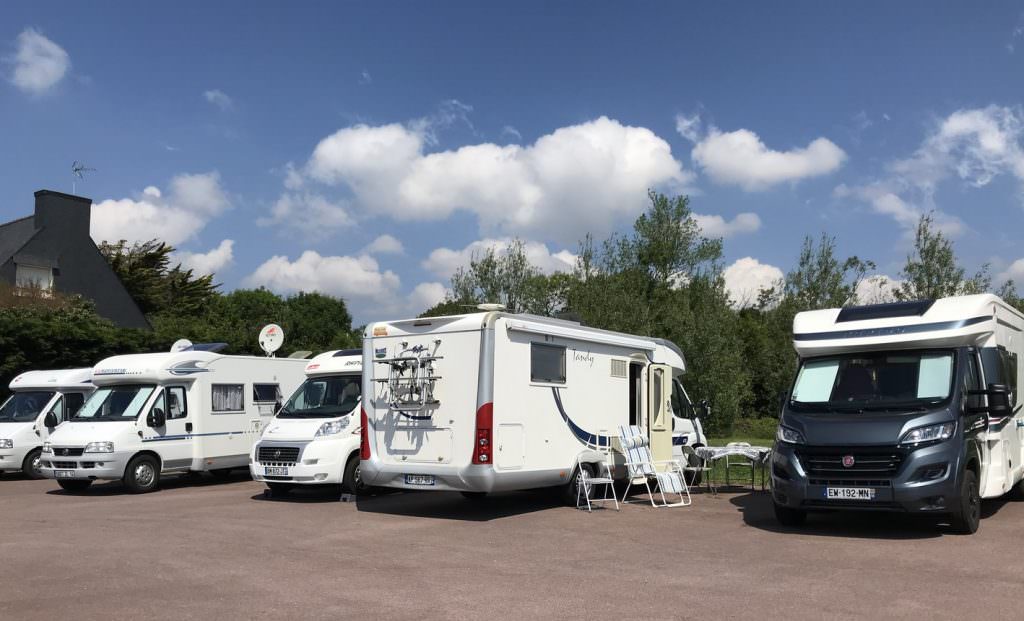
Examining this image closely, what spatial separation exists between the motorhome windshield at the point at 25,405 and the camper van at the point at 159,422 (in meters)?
3.32

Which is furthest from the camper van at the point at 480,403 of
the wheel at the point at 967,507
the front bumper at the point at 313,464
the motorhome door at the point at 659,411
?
the wheel at the point at 967,507

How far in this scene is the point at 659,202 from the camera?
3338 cm

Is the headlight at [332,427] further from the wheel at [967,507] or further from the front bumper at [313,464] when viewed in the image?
the wheel at [967,507]

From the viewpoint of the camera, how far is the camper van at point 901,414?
357 inches

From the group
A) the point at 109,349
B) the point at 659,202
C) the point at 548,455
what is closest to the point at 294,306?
the point at 659,202

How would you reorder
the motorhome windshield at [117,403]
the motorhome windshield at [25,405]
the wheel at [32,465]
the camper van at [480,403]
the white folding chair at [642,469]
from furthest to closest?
1. the motorhome windshield at [25,405]
2. the wheel at [32,465]
3. the motorhome windshield at [117,403]
4. the white folding chair at [642,469]
5. the camper van at [480,403]

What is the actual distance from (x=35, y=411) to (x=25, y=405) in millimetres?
345

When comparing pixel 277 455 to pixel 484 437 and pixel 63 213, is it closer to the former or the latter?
pixel 484 437

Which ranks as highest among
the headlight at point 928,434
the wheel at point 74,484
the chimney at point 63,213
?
the chimney at point 63,213

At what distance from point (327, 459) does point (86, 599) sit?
658 centimetres

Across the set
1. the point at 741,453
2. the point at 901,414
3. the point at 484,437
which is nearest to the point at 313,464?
the point at 484,437

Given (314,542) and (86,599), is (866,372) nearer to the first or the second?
(314,542)

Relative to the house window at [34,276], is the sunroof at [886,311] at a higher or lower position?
lower

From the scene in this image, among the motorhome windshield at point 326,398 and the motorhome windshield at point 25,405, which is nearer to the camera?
the motorhome windshield at point 326,398
